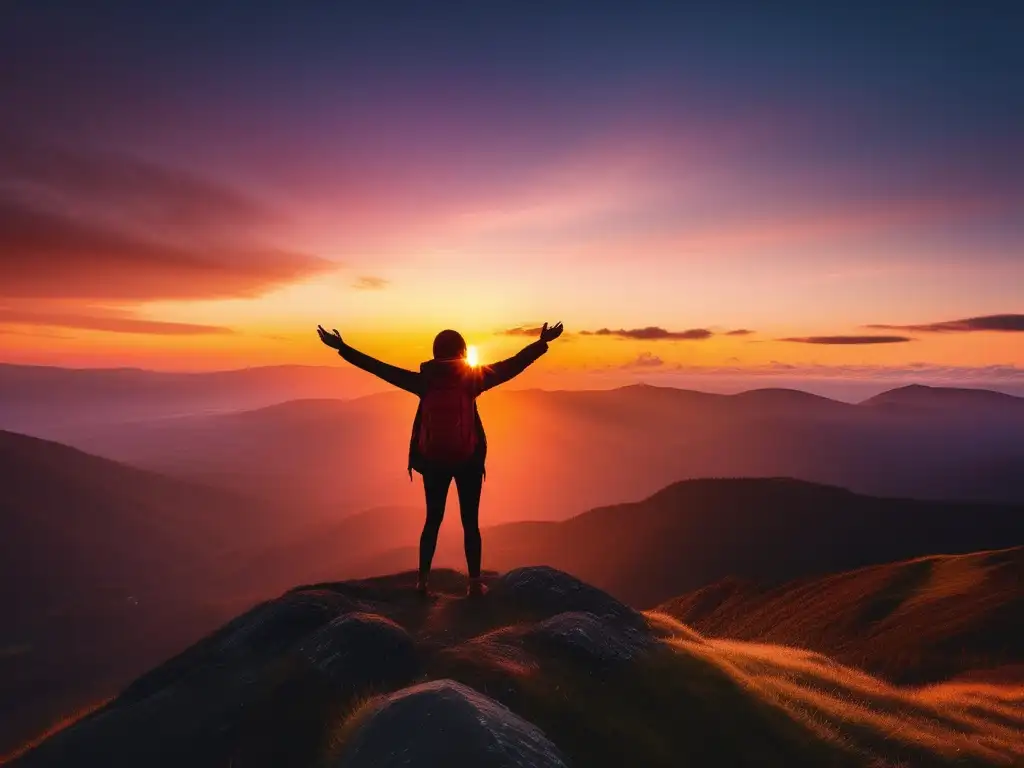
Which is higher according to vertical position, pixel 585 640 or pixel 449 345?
pixel 449 345

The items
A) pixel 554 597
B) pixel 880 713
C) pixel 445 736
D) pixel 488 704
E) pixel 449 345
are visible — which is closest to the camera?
pixel 445 736

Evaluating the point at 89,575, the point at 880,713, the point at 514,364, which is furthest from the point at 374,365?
the point at 89,575

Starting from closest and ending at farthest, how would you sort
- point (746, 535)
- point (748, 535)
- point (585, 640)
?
point (585, 640)
point (748, 535)
point (746, 535)

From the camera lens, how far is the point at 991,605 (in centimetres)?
2320

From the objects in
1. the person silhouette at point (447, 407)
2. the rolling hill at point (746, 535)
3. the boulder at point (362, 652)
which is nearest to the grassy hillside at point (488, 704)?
the boulder at point (362, 652)

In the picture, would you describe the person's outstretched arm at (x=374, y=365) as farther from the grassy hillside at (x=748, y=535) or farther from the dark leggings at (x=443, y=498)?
the grassy hillside at (x=748, y=535)

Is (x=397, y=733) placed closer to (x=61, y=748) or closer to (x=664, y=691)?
(x=664, y=691)

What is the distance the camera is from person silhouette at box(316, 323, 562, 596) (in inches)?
384

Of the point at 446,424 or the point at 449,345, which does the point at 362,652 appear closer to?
the point at 446,424

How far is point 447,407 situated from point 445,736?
17.6 feet

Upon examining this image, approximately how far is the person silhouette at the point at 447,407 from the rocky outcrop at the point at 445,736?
3687 millimetres

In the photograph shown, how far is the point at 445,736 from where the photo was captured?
17.1 ft

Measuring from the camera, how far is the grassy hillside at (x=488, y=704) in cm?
624

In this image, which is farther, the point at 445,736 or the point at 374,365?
the point at 374,365
